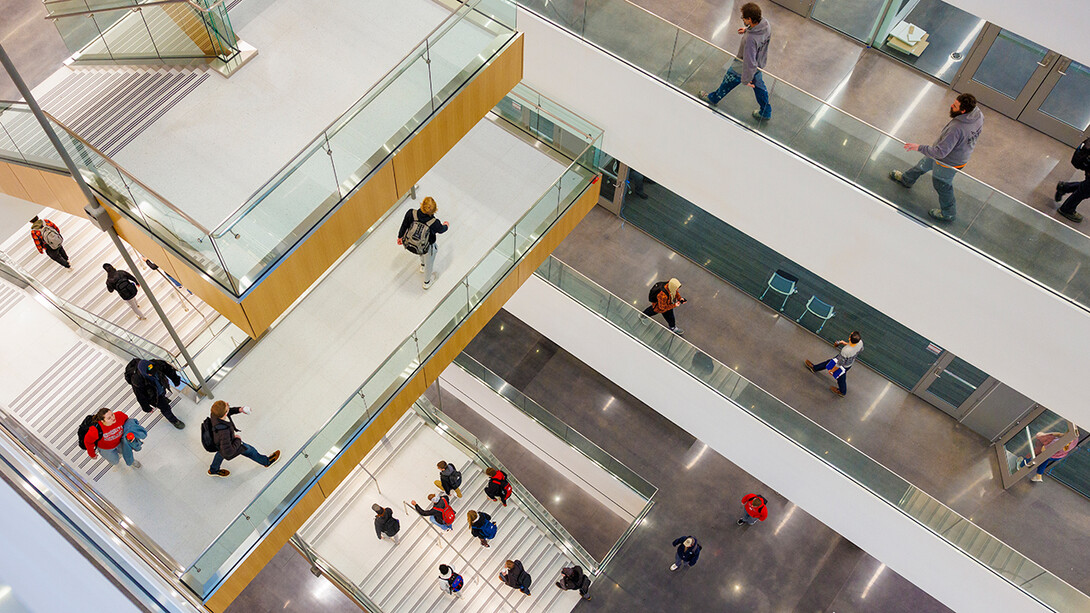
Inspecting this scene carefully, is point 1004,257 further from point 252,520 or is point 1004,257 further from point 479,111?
point 252,520

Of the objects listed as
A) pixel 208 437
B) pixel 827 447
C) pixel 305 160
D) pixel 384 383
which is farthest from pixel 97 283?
pixel 827 447

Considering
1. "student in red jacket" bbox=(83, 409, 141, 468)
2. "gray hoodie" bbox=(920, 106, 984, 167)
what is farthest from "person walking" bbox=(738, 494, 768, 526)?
"student in red jacket" bbox=(83, 409, 141, 468)

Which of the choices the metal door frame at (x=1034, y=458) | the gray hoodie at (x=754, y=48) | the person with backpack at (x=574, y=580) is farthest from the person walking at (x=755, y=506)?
the gray hoodie at (x=754, y=48)

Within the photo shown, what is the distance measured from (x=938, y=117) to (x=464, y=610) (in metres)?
10.5

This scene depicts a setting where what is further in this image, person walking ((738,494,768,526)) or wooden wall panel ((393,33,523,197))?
person walking ((738,494,768,526))

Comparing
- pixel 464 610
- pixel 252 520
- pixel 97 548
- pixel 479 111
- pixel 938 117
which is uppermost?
pixel 938 117

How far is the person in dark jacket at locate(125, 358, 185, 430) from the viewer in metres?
9.14

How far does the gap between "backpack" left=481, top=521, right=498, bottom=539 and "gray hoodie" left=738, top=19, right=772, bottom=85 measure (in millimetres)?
7829

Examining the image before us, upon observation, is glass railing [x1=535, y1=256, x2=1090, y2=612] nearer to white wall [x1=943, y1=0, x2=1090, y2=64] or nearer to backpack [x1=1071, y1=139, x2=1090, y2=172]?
backpack [x1=1071, y1=139, x2=1090, y2=172]

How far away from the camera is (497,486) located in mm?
13758

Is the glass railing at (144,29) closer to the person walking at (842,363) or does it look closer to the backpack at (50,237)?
the backpack at (50,237)

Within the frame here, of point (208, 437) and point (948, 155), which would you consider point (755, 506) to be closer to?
point (948, 155)

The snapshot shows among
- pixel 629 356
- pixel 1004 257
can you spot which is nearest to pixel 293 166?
pixel 629 356

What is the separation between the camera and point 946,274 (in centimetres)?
988
